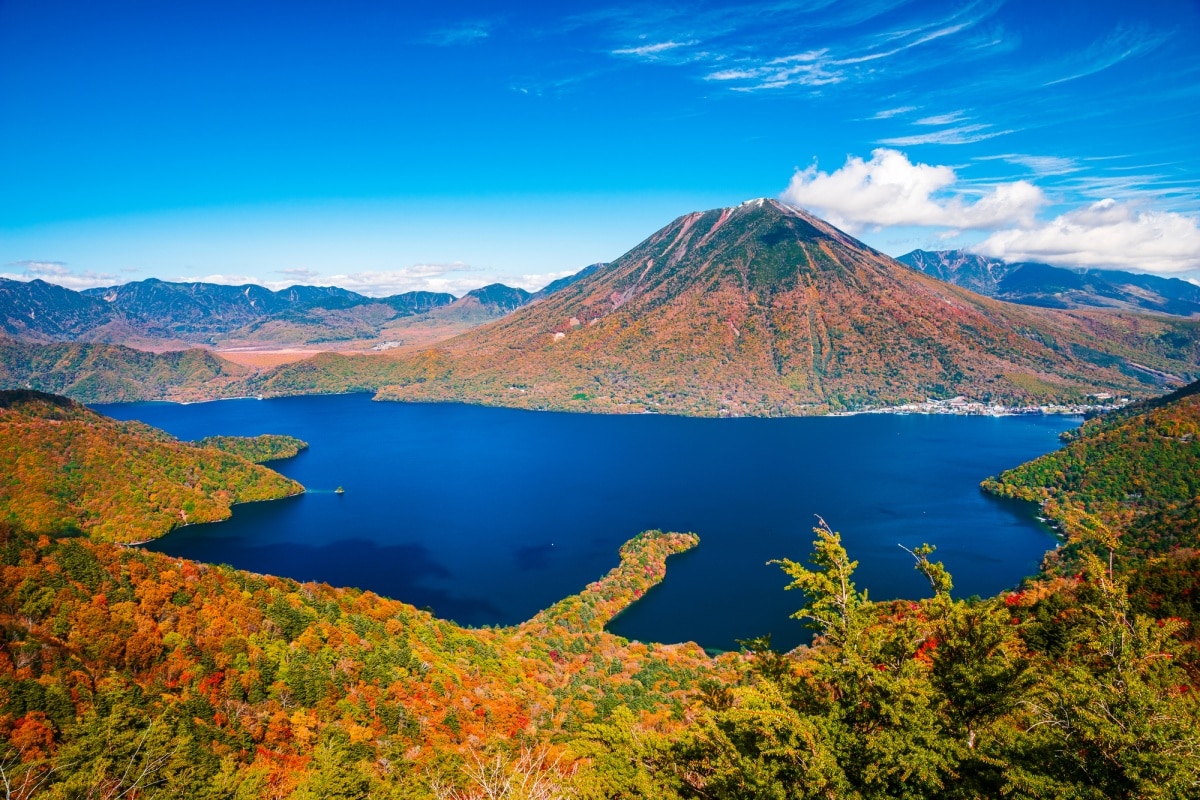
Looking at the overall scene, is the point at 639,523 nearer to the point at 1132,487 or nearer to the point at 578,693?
the point at 578,693

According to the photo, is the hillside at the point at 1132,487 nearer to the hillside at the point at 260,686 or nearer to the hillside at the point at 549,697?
the hillside at the point at 549,697

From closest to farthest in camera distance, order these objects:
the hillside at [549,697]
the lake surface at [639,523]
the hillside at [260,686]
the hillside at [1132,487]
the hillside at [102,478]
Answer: the hillside at [549,697]
the hillside at [260,686]
the hillside at [1132,487]
the lake surface at [639,523]
the hillside at [102,478]

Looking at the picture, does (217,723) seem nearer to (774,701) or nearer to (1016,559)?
(774,701)

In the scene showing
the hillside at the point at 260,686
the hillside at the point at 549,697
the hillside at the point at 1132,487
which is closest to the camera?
the hillside at the point at 549,697

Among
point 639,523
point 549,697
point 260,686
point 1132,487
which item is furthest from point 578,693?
point 1132,487

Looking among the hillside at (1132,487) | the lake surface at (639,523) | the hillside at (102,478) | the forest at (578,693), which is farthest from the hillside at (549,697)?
the hillside at (102,478)

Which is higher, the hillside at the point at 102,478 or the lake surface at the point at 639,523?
the hillside at the point at 102,478
